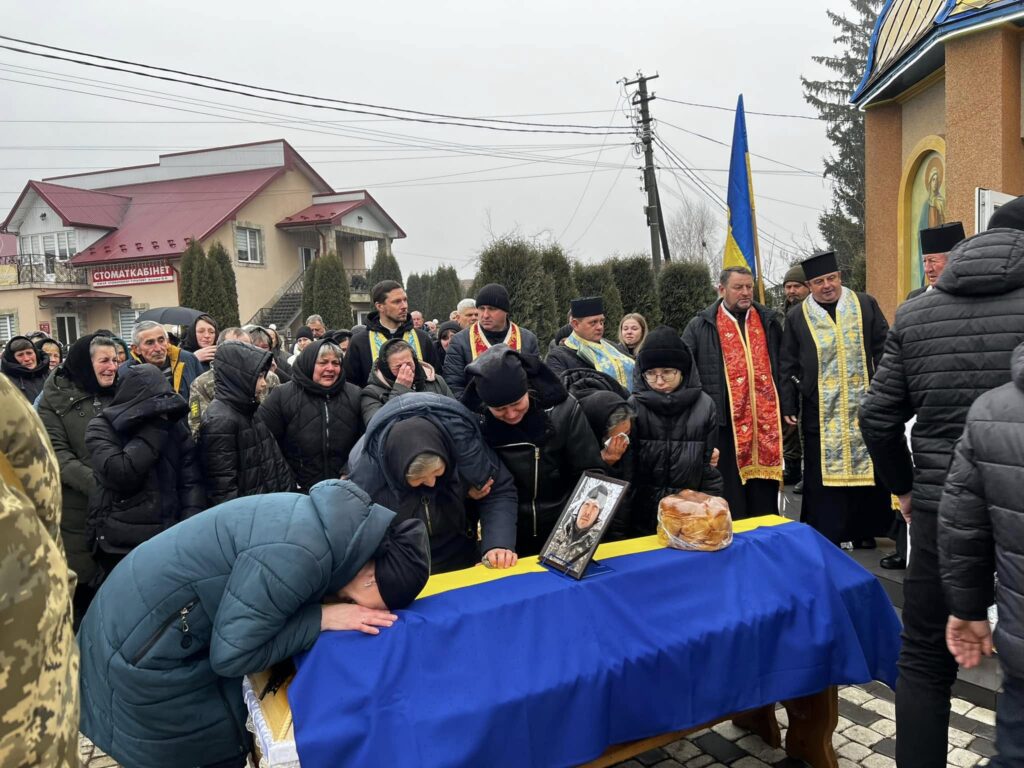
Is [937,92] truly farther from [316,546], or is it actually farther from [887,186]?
[316,546]

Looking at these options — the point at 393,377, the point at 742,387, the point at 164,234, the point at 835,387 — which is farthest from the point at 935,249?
the point at 164,234

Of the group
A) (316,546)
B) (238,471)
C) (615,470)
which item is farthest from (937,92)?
(316,546)

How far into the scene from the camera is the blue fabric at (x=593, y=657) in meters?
2.08

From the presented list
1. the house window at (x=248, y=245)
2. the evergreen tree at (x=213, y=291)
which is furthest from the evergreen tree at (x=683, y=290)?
the house window at (x=248, y=245)

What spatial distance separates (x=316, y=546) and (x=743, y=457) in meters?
3.96

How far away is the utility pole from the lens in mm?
20797

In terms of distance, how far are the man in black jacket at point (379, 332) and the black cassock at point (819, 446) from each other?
2.80 meters

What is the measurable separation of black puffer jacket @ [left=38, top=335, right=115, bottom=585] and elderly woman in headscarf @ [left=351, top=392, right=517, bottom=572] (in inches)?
79.9

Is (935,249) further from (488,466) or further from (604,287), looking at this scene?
(604,287)

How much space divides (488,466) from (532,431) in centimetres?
27

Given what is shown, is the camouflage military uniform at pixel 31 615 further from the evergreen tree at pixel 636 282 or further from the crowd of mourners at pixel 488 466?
the evergreen tree at pixel 636 282

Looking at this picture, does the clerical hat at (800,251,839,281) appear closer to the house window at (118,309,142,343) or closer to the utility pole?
the utility pole

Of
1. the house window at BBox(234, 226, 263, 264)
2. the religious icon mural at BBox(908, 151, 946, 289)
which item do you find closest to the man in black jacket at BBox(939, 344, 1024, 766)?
the religious icon mural at BBox(908, 151, 946, 289)

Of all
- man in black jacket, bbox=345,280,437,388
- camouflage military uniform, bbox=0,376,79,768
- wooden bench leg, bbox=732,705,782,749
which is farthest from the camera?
man in black jacket, bbox=345,280,437,388
